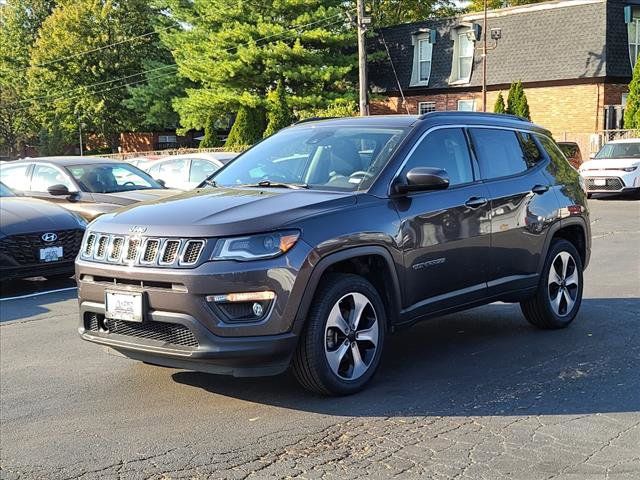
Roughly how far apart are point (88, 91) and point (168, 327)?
48.2 meters

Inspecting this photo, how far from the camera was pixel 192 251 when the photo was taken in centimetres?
464

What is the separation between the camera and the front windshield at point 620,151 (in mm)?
22875

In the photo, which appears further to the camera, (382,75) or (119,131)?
(119,131)

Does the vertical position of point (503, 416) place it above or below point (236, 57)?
below

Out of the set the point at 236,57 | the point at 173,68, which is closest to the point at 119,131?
the point at 173,68

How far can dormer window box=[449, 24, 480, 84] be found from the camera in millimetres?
36188

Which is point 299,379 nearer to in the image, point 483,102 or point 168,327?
point 168,327

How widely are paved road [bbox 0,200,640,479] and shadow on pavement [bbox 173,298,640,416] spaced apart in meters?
0.02

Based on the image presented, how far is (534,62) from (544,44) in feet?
2.72

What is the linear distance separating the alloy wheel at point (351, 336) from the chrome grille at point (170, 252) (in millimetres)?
1037

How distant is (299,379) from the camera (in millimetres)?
4992

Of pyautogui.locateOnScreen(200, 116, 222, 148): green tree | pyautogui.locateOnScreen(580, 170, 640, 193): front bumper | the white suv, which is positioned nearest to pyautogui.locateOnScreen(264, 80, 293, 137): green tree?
pyautogui.locateOnScreen(200, 116, 222, 148): green tree

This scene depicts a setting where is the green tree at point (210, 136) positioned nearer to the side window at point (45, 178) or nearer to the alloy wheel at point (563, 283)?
the side window at point (45, 178)

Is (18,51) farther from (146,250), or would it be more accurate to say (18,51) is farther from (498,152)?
(146,250)
